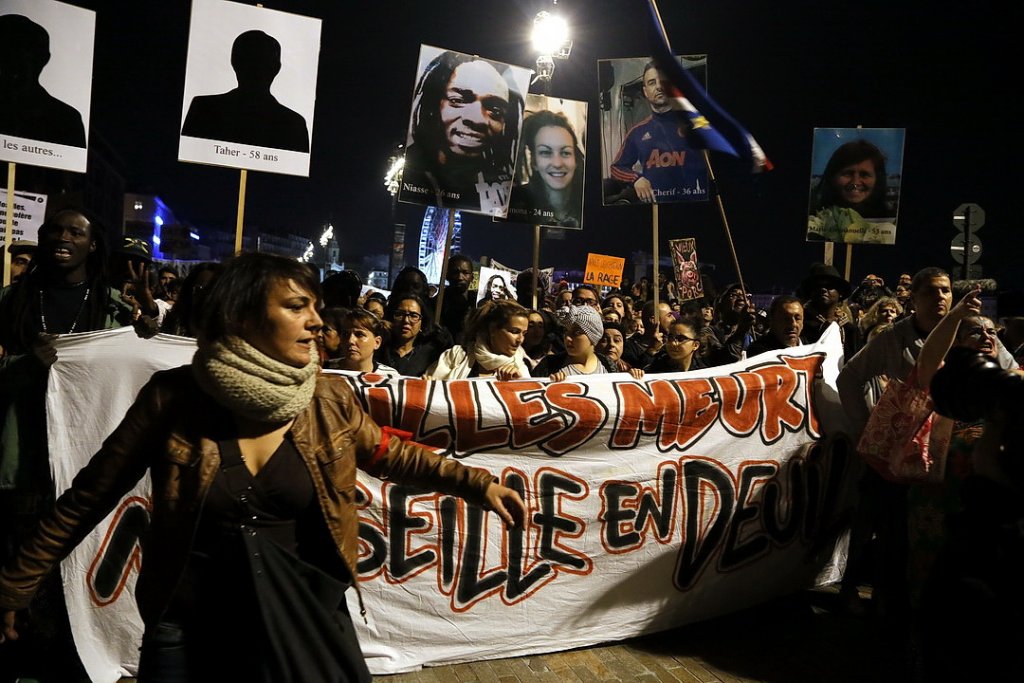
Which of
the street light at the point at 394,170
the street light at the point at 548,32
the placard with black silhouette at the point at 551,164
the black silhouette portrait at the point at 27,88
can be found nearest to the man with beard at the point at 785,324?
the placard with black silhouette at the point at 551,164

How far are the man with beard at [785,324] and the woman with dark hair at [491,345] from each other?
6.27ft

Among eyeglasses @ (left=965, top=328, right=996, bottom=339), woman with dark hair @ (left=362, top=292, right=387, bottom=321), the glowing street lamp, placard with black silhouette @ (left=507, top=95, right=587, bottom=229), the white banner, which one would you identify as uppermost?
the glowing street lamp

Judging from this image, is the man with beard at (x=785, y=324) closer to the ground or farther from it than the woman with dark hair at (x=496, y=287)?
closer to the ground

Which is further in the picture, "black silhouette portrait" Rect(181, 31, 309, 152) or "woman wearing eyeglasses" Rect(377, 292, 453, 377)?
"black silhouette portrait" Rect(181, 31, 309, 152)

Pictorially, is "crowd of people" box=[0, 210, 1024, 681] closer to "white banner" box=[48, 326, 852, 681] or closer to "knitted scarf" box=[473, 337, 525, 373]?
"knitted scarf" box=[473, 337, 525, 373]

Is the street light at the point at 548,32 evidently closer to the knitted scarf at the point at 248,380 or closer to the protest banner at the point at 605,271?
the protest banner at the point at 605,271

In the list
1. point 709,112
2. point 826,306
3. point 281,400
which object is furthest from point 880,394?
point 281,400

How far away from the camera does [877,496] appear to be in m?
4.15

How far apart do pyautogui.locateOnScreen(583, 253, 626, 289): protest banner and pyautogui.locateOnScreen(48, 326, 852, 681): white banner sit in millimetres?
9284

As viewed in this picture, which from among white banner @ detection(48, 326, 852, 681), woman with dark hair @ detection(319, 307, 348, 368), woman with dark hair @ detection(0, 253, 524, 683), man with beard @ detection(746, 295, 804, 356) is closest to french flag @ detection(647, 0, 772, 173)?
white banner @ detection(48, 326, 852, 681)

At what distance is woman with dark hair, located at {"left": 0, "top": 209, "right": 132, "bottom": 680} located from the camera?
324 cm

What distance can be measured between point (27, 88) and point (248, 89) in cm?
150

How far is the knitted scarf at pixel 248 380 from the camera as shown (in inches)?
69.3

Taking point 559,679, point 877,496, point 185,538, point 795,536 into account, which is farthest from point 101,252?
point 877,496
